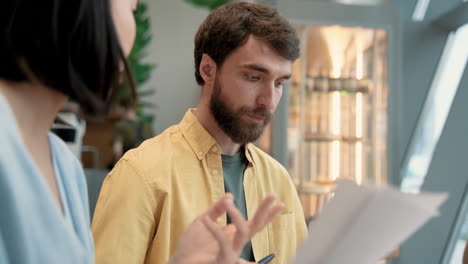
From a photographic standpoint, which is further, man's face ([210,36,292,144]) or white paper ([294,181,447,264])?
man's face ([210,36,292,144])

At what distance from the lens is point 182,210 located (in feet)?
4.12

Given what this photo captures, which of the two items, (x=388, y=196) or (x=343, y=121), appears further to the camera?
(x=343, y=121)

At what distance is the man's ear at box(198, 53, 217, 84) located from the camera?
149cm

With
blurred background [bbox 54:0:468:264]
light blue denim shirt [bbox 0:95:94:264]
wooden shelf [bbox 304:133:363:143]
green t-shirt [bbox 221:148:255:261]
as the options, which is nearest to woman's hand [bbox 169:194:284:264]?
light blue denim shirt [bbox 0:95:94:264]

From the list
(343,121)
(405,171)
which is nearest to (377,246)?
(343,121)

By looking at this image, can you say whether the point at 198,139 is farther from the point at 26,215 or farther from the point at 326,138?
the point at 326,138

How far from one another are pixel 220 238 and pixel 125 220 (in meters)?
0.52

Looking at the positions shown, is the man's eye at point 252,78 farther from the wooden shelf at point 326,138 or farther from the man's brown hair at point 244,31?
the wooden shelf at point 326,138

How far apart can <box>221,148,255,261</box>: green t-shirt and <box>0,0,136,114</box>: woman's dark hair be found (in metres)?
0.77

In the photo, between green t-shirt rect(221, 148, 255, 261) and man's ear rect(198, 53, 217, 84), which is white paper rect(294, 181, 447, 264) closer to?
green t-shirt rect(221, 148, 255, 261)

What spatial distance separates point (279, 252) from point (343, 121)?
290 cm

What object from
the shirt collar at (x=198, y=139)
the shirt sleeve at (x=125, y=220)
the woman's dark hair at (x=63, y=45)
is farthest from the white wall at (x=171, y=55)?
the woman's dark hair at (x=63, y=45)

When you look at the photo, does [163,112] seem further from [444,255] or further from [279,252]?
[279,252]

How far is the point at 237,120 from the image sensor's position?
4.55ft
